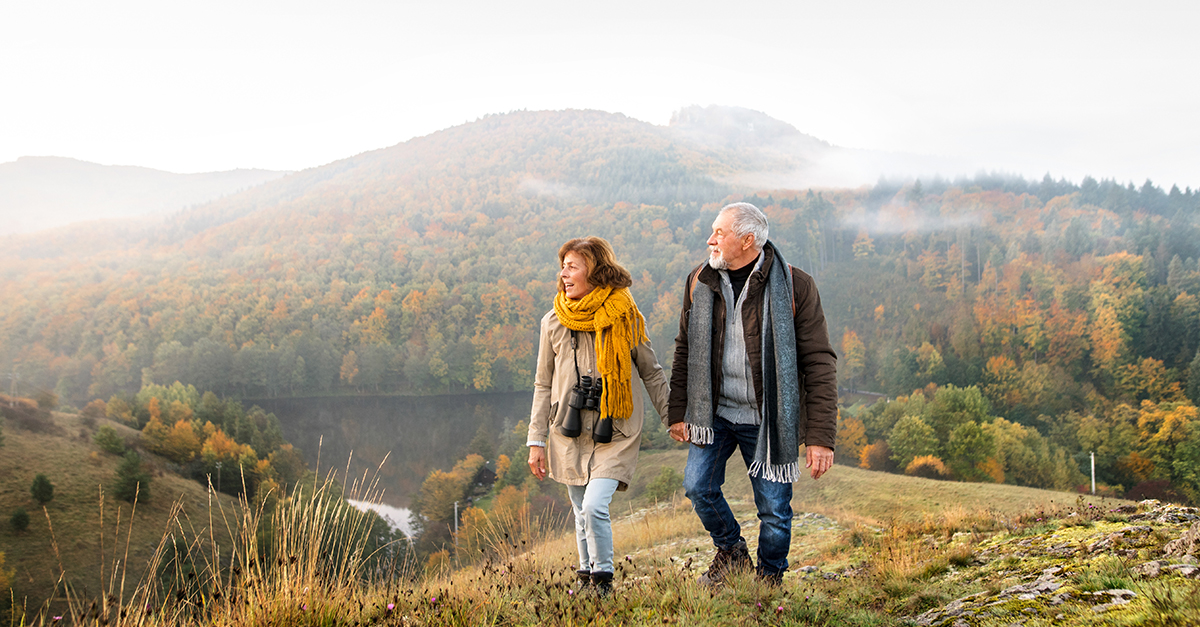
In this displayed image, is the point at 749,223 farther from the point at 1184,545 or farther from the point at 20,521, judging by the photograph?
the point at 20,521

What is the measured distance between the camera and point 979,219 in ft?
328

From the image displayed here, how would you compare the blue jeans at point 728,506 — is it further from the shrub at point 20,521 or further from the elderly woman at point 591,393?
the shrub at point 20,521

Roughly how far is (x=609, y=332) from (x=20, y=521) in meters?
52.3

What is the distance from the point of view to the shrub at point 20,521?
38250mm

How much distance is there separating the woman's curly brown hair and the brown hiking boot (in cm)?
174

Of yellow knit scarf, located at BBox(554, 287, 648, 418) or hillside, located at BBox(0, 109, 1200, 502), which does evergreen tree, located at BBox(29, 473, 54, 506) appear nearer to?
hillside, located at BBox(0, 109, 1200, 502)

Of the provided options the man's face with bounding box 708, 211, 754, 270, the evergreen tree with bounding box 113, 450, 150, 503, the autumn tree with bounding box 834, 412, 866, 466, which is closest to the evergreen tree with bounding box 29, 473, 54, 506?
the evergreen tree with bounding box 113, 450, 150, 503

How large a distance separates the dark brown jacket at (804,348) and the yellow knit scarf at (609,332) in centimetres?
46

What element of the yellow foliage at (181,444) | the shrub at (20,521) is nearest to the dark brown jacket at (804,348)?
the shrub at (20,521)

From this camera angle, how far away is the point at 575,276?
3.49 meters

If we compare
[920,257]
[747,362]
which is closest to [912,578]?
[747,362]

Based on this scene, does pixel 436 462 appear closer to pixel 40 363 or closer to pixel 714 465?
pixel 40 363

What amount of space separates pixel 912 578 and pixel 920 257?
9965 centimetres

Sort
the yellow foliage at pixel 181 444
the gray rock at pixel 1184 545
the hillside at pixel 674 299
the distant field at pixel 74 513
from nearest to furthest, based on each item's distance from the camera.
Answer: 1. the gray rock at pixel 1184 545
2. the distant field at pixel 74 513
3. the yellow foliage at pixel 181 444
4. the hillside at pixel 674 299
